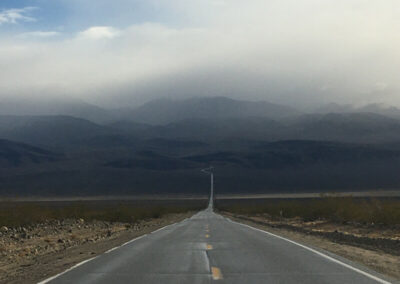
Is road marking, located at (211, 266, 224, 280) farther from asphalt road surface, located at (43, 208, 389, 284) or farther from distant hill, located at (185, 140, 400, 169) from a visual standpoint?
distant hill, located at (185, 140, 400, 169)

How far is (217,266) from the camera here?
46.6 feet

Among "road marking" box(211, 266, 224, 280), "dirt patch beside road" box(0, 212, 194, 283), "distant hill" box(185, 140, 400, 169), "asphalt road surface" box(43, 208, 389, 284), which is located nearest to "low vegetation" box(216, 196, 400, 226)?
"asphalt road surface" box(43, 208, 389, 284)

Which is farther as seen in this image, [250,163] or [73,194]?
[250,163]

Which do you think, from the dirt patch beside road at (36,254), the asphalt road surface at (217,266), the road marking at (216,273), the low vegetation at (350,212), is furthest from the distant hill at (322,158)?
the road marking at (216,273)

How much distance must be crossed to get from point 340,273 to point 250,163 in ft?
595

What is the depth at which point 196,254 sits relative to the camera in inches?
680

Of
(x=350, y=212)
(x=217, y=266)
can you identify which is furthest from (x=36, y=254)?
(x=350, y=212)

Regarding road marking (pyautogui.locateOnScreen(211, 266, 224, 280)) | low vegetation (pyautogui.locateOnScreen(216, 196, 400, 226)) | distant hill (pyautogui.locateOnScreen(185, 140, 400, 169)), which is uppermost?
distant hill (pyautogui.locateOnScreen(185, 140, 400, 169))

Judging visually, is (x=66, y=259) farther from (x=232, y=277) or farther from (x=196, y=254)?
(x=232, y=277)

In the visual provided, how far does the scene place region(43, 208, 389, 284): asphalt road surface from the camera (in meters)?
12.1

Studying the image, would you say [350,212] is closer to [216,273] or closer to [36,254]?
[36,254]

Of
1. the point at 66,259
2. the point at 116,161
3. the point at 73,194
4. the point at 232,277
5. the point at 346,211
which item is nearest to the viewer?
the point at 232,277

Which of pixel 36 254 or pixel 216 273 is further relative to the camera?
pixel 36 254

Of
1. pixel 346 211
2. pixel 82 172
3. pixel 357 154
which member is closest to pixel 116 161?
pixel 82 172
